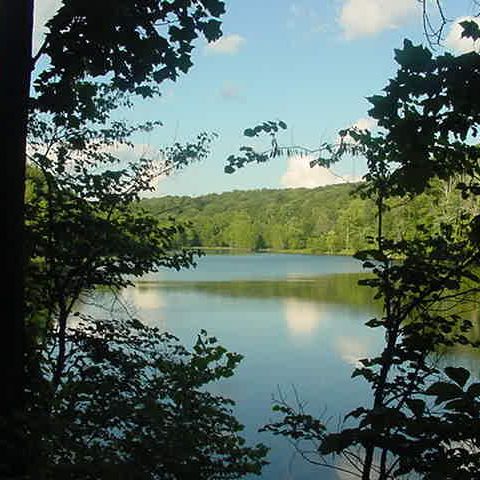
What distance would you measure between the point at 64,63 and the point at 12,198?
22.8 inches

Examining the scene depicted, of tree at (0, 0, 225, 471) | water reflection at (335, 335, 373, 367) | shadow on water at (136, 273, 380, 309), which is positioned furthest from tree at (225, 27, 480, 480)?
shadow on water at (136, 273, 380, 309)

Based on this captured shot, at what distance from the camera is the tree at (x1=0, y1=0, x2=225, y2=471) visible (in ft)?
4.70

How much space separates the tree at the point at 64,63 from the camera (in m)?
1.43

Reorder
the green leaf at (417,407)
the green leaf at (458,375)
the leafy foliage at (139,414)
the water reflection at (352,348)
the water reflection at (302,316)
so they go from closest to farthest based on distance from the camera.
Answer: the green leaf at (458,375) < the green leaf at (417,407) < the leafy foliage at (139,414) < the water reflection at (352,348) < the water reflection at (302,316)

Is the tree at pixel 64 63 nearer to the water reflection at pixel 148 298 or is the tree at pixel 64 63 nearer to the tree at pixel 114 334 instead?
the tree at pixel 114 334

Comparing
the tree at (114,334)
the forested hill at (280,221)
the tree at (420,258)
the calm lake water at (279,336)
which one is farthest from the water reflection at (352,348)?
the forested hill at (280,221)

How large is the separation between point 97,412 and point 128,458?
0.90ft

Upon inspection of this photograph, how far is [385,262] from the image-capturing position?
7.43 feet

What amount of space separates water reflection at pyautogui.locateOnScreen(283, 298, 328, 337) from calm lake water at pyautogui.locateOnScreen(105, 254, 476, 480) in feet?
0.09

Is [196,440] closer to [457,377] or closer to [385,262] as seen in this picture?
[385,262]

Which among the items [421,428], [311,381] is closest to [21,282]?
[421,428]

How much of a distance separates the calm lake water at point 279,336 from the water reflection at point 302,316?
27mm

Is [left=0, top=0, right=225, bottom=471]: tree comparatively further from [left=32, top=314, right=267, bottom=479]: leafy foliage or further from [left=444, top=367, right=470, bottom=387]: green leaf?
[left=444, top=367, right=470, bottom=387]: green leaf

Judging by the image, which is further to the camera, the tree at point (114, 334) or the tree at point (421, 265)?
the tree at point (114, 334)
